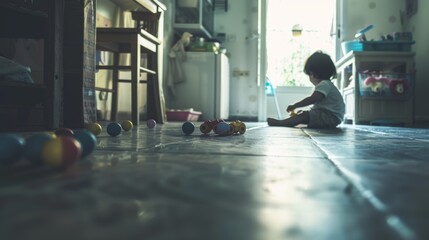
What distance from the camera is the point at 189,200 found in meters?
0.48

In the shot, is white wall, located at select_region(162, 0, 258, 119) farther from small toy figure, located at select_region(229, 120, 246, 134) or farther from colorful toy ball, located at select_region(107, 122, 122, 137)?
colorful toy ball, located at select_region(107, 122, 122, 137)

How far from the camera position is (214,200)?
0.48 metres

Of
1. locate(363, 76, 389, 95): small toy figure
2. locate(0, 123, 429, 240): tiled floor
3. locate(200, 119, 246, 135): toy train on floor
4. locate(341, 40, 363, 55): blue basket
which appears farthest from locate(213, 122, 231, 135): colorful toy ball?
locate(341, 40, 363, 55): blue basket

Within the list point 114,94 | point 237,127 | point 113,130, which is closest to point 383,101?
point 114,94

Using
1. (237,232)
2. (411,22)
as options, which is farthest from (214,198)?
(411,22)

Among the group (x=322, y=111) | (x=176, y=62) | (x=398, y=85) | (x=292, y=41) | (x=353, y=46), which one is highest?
(x=292, y=41)

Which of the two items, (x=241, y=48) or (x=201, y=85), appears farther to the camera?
(x=241, y=48)

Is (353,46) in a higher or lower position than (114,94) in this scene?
higher

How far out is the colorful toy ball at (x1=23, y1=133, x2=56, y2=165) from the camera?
667 mm

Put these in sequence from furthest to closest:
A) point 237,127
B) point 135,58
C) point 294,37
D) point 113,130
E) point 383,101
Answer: point 294,37
point 383,101
point 135,58
point 237,127
point 113,130

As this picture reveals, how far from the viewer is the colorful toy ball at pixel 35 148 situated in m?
0.67

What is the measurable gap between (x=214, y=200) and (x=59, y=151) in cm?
29

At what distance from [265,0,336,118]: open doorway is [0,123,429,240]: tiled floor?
5.33 meters

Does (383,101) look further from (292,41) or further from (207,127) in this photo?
(207,127)
